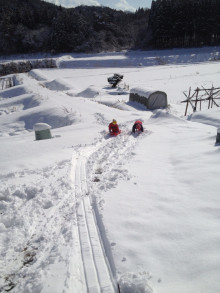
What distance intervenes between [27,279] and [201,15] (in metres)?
60.8

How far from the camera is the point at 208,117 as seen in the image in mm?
11203

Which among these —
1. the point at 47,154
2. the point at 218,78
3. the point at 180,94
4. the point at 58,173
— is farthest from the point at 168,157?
the point at 218,78

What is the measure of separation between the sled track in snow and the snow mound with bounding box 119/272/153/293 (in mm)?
122

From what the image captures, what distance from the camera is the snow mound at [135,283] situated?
2.56 m

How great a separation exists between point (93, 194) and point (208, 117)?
9392mm

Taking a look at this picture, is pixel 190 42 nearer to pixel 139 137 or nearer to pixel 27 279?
pixel 139 137

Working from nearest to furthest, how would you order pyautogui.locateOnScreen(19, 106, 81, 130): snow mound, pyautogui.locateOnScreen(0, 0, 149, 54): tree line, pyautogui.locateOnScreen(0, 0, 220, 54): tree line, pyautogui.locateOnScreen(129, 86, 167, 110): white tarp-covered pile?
pyautogui.locateOnScreen(19, 106, 81, 130): snow mound < pyautogui.locateOnScreen(129, 86, 167, 110): white tarp-covered pile < pyautogui.locateOnScreen(0, 0, 220, 54): tree line < pyautogui.locateOnScreen(0, 0, 149, 54): tree line

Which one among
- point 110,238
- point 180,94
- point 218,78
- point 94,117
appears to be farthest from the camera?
point 218,78

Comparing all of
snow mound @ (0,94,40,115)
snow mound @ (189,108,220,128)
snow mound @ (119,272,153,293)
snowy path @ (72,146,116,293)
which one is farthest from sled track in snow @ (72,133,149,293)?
snow mound @ (0,94,40,115)

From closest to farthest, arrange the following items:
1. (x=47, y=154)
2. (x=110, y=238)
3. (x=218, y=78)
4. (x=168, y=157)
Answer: (x=110, y=238) → (x=168, y=157) → (x=47, y=154) → (x=218, y=78)

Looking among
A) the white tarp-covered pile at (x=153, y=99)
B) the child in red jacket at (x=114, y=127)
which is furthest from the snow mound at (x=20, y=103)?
the child in red jacket at (x=114, y=127)

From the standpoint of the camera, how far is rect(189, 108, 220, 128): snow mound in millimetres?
10525

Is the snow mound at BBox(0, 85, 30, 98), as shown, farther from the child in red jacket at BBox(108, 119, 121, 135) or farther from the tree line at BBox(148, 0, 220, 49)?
the tree line at BBox(148, 0, 220, 49)

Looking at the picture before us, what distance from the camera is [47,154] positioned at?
22.8ft
